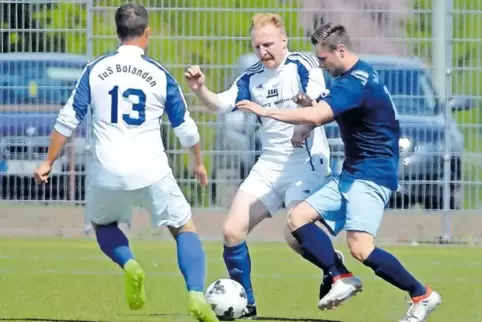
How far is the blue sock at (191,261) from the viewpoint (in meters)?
8.92

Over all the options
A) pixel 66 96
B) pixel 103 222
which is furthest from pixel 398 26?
pixel 103 222

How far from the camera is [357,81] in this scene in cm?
891

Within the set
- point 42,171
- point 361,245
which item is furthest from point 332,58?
point 42,171

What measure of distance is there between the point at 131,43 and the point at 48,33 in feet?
23.7

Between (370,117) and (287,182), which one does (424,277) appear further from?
(370,117)

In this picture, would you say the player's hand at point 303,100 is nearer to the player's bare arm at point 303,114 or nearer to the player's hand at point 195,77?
the player's bare arm at point 303,114

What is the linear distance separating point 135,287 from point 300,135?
144cm

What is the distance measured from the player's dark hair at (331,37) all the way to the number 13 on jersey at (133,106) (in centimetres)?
110

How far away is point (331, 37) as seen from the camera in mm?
9031

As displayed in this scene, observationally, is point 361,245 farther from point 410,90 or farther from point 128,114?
point 410,90

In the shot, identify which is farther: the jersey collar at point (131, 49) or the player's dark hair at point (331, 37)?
the player's dark hair at point (331, 37)

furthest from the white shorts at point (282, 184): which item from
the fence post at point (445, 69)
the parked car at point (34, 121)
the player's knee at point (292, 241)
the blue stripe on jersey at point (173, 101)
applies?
the parked car at point (34, 121)

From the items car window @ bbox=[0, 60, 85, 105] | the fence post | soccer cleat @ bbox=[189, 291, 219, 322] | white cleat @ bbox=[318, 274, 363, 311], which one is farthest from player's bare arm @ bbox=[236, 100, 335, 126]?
car window @ bbox=[0, 60, 85, 105]

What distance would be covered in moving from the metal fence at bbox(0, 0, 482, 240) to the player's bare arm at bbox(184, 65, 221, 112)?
590 cm
